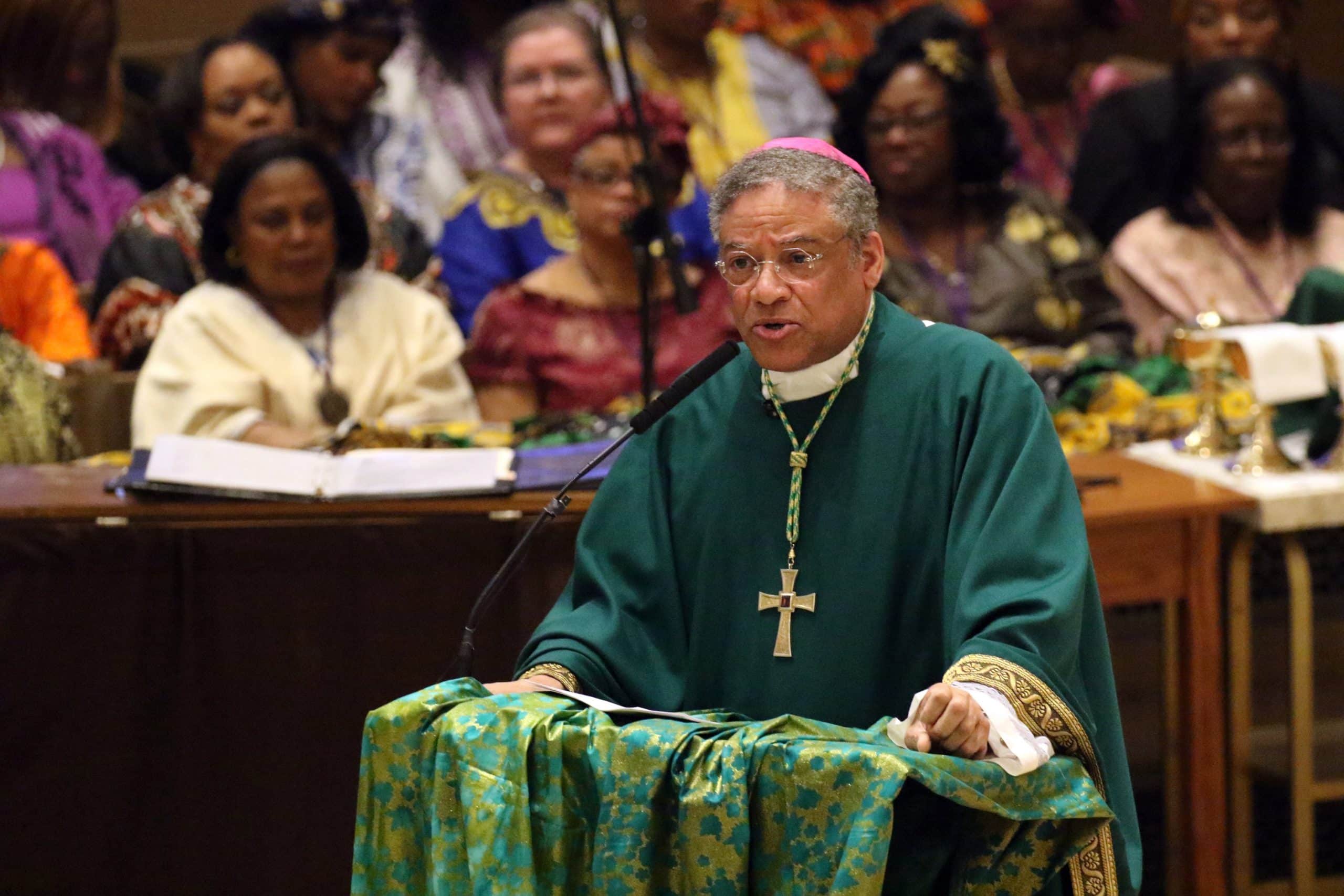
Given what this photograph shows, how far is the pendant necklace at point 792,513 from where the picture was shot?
2.87m

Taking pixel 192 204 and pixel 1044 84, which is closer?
pixel 192 204

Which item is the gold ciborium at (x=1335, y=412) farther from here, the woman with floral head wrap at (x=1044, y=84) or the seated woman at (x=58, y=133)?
the seated woman at (x=58, y=133)

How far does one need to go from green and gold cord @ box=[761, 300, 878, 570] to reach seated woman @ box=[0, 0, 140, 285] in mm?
4132

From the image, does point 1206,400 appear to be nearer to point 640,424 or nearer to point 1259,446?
point 1259,446

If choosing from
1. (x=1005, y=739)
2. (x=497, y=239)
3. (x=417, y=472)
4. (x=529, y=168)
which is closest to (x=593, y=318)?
(x=497, y=239)

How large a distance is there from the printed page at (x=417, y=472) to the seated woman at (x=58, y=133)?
9.55 feet

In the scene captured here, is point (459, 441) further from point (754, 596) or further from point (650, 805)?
point (650, 805)

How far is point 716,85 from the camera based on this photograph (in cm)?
702

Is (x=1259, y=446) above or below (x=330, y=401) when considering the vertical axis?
below

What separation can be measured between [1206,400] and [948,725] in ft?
8.98

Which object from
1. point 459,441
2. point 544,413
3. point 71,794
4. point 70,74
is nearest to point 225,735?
point 71,794

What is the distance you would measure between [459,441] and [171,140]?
2175mm

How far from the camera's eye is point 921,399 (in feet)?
9.48

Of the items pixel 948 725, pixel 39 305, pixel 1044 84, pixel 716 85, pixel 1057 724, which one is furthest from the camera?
pixel 1044 84
